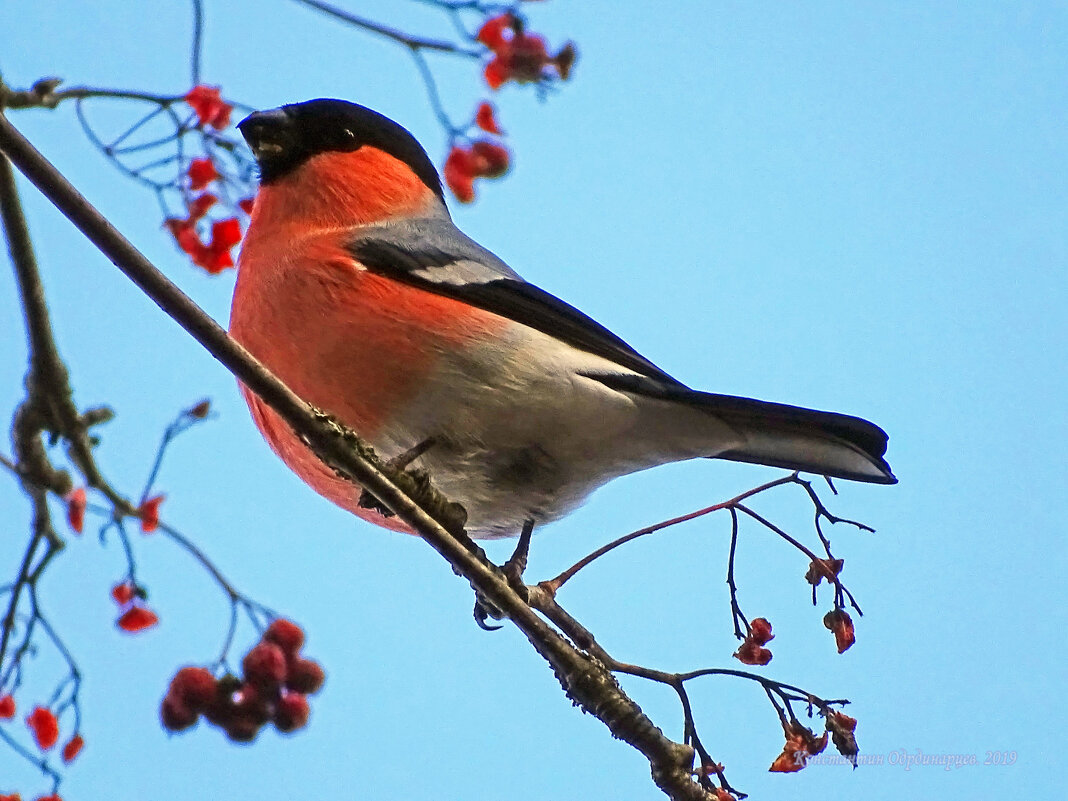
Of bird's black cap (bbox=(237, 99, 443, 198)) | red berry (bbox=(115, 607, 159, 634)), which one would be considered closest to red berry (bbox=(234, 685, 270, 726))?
red berry (bbox=(115, 607, 159, 634))

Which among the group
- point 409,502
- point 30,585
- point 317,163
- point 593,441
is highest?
point 317,163

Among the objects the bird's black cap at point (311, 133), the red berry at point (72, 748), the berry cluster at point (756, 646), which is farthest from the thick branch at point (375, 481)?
the bird's black cap at point (311, 133)

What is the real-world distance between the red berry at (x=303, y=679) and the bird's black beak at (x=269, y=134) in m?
1.26

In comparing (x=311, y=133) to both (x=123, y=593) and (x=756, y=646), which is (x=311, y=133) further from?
(x=756, y=646)

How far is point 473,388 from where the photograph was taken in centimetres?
221

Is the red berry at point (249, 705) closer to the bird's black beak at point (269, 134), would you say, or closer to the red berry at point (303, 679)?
the red berry at point (303, 679)

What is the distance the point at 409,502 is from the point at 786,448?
982 millimetres

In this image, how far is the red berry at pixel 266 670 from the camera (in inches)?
81.7

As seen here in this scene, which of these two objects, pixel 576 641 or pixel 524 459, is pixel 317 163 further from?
pixel 576 641

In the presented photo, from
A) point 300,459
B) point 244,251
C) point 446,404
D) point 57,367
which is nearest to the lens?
point 57,367

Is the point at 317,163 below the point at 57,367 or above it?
above

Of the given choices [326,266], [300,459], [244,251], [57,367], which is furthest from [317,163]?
[57,367]

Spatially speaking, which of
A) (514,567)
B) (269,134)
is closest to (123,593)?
(514,567)

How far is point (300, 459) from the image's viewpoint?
2.34 metres
